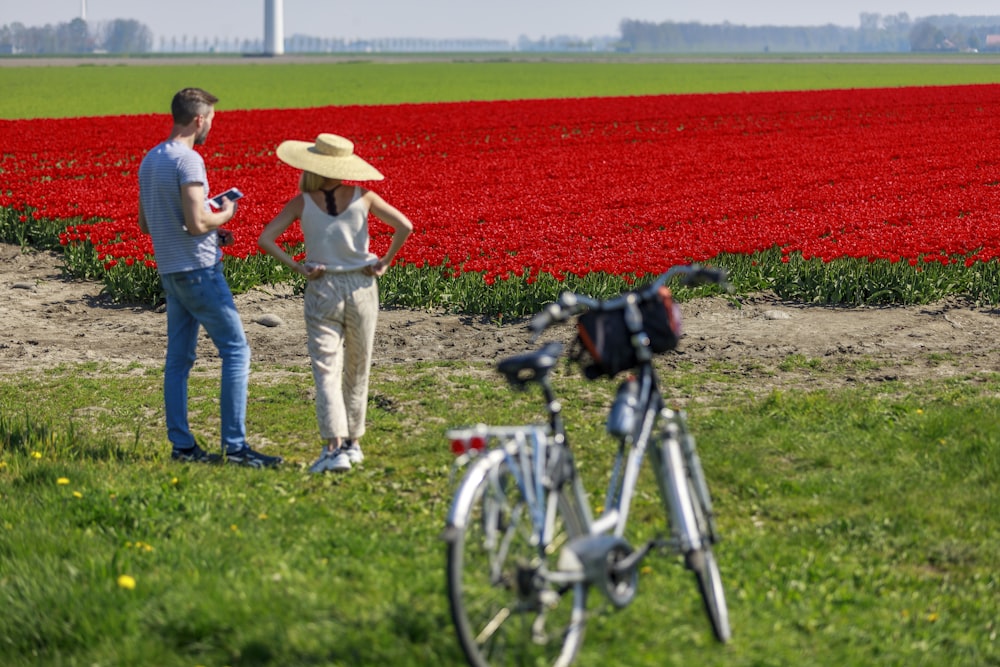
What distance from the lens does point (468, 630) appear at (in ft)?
12.5

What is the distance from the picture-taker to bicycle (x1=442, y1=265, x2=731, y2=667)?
3.88 m

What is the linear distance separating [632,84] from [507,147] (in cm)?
4697

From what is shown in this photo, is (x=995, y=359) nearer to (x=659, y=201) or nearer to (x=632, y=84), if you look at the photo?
(x=659, y=201)

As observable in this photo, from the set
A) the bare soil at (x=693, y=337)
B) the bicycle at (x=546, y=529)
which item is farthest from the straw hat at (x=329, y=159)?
the bare soil at (x=693, y=337)

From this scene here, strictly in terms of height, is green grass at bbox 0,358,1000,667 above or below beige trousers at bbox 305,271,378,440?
below

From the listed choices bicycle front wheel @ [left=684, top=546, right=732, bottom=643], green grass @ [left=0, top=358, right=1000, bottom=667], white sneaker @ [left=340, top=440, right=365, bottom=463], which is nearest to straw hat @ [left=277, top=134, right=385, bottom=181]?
white sneaker @ [left=340, top=440, right=365, bottom=463]

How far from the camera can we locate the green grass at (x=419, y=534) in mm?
4395

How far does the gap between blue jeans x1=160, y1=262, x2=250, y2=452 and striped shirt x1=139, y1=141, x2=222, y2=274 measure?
85mm

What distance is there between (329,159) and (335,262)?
1.85ft

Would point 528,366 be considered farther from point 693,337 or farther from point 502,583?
point 693,337

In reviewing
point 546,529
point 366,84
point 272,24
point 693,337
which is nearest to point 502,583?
point 546,529

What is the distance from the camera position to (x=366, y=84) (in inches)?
2911

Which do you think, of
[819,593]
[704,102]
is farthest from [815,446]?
[704,102]

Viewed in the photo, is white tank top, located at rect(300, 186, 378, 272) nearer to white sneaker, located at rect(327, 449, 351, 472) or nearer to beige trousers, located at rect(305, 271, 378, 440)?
beige trousers, located at rect(305, 271, 378, 440)
